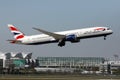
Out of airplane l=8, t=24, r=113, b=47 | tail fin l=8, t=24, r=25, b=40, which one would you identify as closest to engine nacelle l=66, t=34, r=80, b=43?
airplane l=8, t=24, r=113, b=47

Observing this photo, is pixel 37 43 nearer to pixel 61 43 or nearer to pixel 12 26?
pixel 61 43

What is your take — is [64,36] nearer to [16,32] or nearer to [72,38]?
[72,38]

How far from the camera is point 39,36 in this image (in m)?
106

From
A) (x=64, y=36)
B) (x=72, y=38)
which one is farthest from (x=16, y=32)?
(x=72, y=38)

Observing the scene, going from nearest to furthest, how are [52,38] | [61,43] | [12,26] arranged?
1. [61,43]
2. [52,38]
3. [12,26]

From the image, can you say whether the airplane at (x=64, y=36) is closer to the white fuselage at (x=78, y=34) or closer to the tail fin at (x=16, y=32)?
the white fuselage at (x=78, y=34)

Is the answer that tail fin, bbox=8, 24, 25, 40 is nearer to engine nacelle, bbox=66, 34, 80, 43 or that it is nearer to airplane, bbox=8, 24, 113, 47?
airplane, bbox=8, 24, 113, 47

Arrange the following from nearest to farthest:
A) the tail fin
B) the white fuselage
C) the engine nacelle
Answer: the engine nacelle, the white fuselage, the tail fin

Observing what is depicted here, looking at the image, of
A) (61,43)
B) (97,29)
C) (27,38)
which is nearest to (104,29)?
(97,29)

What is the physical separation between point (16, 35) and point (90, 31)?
29.3 m

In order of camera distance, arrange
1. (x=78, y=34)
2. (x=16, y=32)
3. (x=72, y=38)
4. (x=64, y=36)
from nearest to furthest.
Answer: (x=72, y=38), (x=78, y=34), (x=64, y=36), (x=16, y=32)

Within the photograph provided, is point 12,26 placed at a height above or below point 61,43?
above

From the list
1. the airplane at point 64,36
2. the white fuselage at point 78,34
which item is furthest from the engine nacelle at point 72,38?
the white fuselage at point 78,34

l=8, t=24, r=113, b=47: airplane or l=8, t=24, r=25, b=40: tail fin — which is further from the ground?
l=8, t=24, r=25, b=40: tail fin
